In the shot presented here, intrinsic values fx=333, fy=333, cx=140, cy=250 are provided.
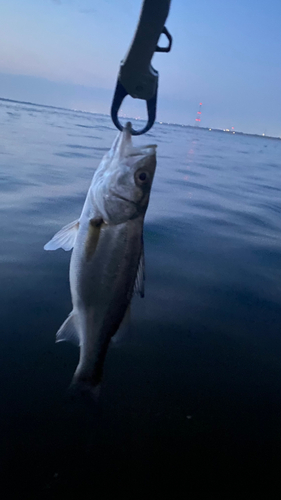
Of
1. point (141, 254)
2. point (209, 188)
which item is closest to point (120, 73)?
point (141, 254)

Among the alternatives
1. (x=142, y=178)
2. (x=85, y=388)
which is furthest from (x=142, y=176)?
(x=85, y=388)

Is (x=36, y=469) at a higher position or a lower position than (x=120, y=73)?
lower

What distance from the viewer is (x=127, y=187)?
7.23 ft

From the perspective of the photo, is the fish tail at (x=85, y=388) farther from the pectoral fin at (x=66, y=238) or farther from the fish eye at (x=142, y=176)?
the fish eye at (x=142, y=176)

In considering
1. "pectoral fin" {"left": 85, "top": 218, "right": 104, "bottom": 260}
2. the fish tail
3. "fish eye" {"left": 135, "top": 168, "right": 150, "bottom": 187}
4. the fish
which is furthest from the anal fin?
"fish eye" {"left": 135, "top": 168, "right": 150, "bottom": 187}

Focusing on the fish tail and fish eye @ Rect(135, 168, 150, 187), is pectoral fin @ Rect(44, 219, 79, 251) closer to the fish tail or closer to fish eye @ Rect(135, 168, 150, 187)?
fish eye @ Rect(135, 168, 150, 187)

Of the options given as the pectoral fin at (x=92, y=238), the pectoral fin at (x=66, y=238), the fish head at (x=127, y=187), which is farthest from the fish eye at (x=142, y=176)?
the pectoral fin at (x=66, y=238)

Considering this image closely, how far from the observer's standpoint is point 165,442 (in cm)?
258

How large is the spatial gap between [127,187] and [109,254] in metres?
0.46

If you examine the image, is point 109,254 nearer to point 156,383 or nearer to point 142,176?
point 142,176

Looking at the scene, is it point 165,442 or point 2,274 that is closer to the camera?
point 165,442

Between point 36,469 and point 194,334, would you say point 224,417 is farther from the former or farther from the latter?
point 36,469

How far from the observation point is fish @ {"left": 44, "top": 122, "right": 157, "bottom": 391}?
85.7 inches

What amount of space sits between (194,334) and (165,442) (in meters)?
1.35
